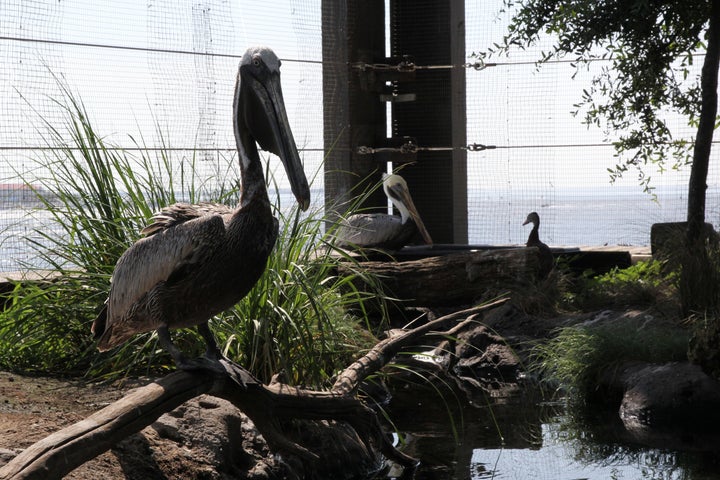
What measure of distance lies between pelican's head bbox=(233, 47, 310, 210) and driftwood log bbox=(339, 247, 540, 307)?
3484mm

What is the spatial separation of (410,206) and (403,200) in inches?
4.6

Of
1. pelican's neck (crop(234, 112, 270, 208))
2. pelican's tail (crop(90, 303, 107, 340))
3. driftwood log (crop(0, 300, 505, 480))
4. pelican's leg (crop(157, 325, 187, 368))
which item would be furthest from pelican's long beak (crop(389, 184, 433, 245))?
pelican's leg (crop(157, 325, 187, 368))

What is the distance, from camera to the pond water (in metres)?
3.96

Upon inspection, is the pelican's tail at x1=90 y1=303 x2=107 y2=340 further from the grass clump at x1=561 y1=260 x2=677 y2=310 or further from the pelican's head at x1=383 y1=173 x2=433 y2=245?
the pelican's head at x1=383 y1=173 x2=433 y2=245

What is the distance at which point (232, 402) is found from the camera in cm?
329

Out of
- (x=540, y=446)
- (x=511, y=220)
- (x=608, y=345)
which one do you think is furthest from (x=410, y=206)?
(x=540, y=446)

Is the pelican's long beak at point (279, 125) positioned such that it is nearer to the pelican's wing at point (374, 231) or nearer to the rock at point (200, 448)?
the rock at point (200, 448)

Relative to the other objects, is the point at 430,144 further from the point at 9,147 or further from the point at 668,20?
the point at 9,147

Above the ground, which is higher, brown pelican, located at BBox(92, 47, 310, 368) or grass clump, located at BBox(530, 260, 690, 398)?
brown pelican, located at BBox(92, 47, 310, 368)

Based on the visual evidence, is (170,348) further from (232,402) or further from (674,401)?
(674,401)

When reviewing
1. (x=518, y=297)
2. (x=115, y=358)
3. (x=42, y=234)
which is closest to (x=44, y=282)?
(x=42, y=234)

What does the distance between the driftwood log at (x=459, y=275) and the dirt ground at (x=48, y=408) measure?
286cm

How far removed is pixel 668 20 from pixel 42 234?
4.66 metres

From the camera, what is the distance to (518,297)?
22.2 ft
